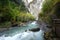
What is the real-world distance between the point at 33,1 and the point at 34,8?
144 inches

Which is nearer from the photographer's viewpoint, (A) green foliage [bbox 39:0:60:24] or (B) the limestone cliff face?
(A) green foliage [bbox 39:0:60:24]

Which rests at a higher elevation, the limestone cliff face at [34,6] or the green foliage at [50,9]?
the limestone cliff face at [34,6]

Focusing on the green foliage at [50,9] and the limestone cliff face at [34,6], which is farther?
the limestone cliff face at [34,6]

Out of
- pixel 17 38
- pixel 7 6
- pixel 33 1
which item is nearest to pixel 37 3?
pixel 33 1

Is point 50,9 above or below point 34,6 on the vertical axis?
below

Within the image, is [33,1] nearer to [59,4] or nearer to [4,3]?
[4,3]

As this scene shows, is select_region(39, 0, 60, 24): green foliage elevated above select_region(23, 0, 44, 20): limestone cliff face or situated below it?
below

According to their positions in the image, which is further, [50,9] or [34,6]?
[34,6]

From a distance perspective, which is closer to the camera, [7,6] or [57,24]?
[57,24]

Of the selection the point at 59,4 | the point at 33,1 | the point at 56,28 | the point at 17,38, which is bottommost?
the point at 17,38

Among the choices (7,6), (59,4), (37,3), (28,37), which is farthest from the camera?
(37,3)

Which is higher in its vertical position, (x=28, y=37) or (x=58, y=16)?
(x=58, y=16)

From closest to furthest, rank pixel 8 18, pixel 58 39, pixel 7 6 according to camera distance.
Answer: pixel 58 39, pixel 8 18, pixel 7 6

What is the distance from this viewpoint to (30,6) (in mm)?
72188
